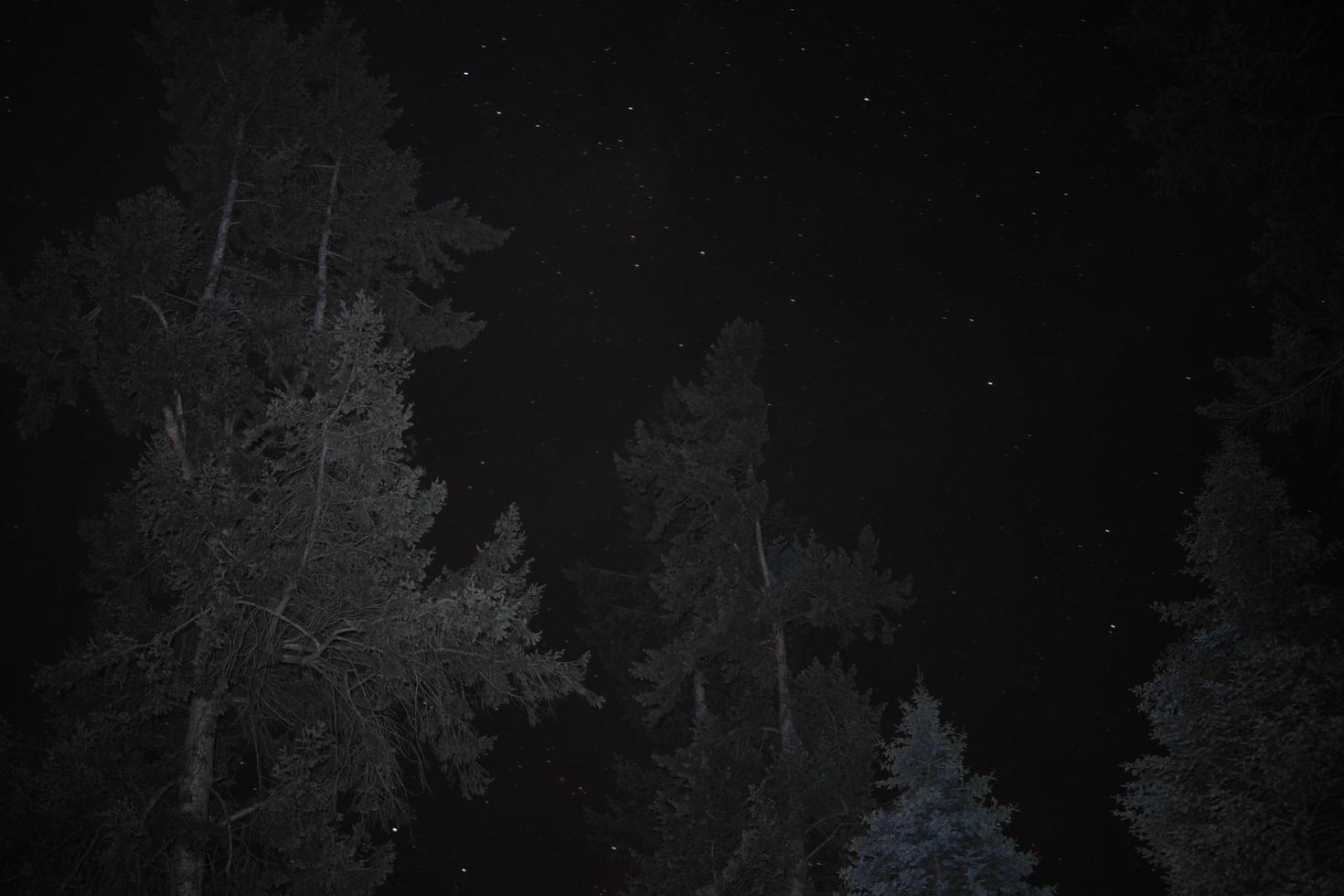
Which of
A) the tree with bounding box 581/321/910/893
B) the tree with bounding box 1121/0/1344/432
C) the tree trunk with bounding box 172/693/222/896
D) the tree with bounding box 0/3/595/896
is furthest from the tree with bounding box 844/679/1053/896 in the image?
the tree trunk with bounding box 172/693/222/896

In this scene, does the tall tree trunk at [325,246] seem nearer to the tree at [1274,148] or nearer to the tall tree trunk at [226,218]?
the tall tree trunk at [226,218]

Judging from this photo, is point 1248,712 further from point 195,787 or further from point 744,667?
point 195,787

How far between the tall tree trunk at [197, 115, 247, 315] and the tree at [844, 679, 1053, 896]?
13.1 m

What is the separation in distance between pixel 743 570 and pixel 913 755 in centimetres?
452

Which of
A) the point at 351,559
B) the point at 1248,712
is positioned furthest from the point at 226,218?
the point at 1248,712

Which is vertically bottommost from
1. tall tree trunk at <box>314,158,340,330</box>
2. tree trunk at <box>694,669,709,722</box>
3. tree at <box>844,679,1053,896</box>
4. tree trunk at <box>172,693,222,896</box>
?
tree trunk at <box>694,669,709,722</box>

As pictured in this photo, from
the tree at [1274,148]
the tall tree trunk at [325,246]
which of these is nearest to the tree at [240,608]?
the tall tree trunk at [325,246]

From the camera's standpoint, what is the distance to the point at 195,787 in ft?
28.8

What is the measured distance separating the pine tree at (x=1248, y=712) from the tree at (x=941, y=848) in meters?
3.34

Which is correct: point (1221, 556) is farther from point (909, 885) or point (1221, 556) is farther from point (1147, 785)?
point (909, 885)

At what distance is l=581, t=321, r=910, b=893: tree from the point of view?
1372 cm

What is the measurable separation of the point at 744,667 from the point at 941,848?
443 cm

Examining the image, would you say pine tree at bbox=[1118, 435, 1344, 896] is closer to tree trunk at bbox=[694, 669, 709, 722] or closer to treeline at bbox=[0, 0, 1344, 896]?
treeline at bbox=[0, 0, 1344, 896]

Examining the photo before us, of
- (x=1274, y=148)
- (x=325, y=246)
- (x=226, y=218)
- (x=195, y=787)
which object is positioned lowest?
(x=195, y=787)
